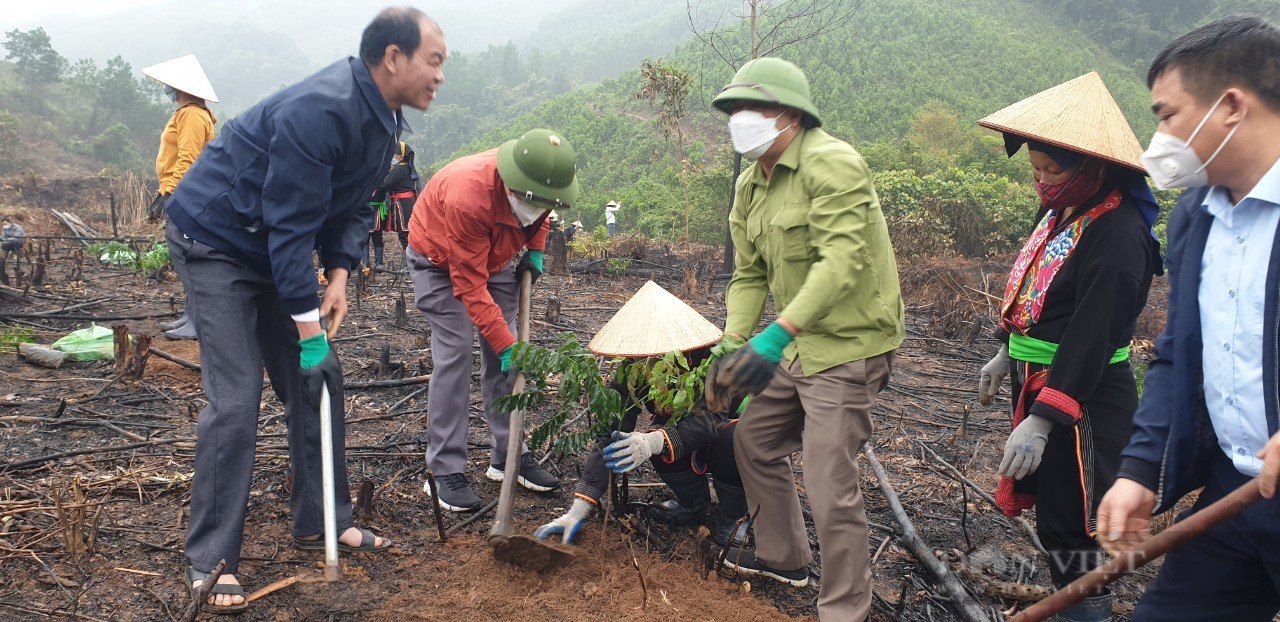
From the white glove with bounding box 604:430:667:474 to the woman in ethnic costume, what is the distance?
121 centimetres

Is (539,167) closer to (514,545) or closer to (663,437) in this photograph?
(663,437)

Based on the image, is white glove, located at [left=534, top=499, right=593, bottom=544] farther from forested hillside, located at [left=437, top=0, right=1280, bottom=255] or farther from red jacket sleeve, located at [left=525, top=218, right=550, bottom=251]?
forested hillside, located at [left=437, top=0, right=1280, bottom=255]

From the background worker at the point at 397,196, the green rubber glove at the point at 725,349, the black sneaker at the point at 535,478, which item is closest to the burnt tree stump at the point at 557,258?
the background worker at the point at 397,196

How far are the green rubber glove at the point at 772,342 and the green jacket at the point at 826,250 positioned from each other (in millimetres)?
57

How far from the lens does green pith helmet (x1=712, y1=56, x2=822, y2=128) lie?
2510 mm

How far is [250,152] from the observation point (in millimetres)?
2480

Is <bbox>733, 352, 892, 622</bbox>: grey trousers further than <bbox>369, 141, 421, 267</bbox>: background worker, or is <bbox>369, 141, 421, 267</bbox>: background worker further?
<bbox>369, 141, 421, 267</bbox>: background worker

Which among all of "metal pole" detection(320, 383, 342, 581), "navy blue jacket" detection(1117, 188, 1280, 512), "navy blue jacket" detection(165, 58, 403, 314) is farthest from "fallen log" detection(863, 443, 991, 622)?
"navy blue jacket" detection(165, 58, 403, 314)

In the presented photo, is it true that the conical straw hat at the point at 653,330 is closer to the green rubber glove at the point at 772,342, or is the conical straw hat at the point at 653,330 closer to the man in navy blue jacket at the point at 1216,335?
the green rubber glove at the point at 772,342

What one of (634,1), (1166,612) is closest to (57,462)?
(1166,612)

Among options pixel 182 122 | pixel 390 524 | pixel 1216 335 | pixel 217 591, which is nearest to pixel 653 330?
pixel 390 524

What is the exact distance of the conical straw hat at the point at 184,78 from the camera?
499cm

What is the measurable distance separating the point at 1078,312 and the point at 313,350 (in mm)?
2421

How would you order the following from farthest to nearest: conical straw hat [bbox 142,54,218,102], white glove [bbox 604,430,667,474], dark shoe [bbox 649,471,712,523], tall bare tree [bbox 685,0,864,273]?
1. tall bare tree [bbox 685,0,864,273]
2. conical straw hat [bbox 142,54,218,102]
3. dark shoe [bbox 649,471,712,523]
4. white glove [bbox 604,430,667,474]
